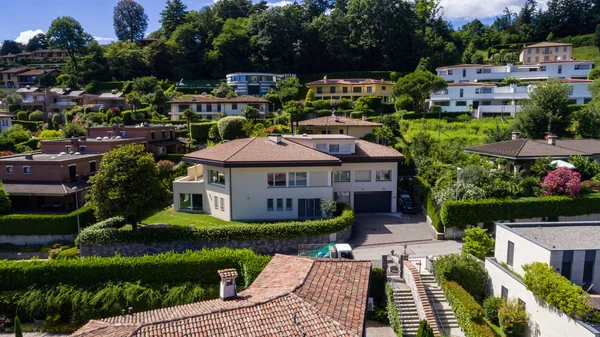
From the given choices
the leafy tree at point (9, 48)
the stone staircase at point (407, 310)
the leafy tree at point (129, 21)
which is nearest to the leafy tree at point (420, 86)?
the stone staircase at point (407, 310)

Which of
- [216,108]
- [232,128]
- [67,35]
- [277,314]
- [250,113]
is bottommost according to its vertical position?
[277,314]

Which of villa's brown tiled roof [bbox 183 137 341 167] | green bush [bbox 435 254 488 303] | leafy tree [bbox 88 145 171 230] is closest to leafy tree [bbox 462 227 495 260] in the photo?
green bush [bbox 435 254 488 303]

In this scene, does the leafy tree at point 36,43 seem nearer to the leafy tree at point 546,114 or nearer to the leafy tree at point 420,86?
the leafy tree at point 420,86

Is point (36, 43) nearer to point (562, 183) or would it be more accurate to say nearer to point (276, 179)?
point (276, 179)

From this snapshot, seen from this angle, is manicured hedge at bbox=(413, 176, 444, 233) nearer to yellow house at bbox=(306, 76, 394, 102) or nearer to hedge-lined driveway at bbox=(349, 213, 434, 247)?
hedge-lined driveway at bbox=(349, 213, 434, 247)

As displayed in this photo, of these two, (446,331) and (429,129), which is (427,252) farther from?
(429,129)

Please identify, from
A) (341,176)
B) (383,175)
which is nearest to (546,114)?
(383,175)
